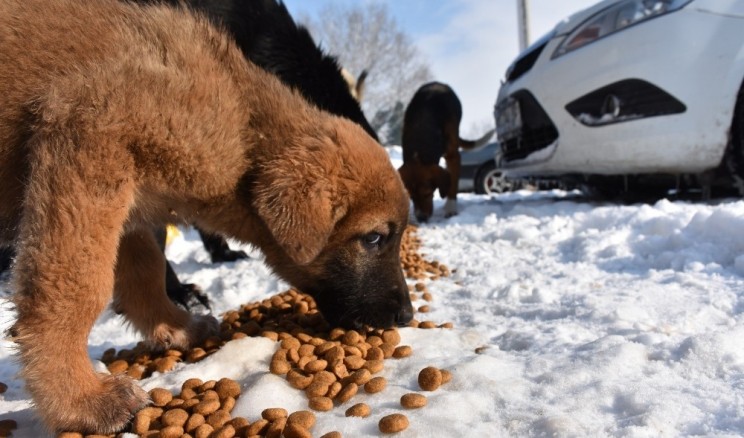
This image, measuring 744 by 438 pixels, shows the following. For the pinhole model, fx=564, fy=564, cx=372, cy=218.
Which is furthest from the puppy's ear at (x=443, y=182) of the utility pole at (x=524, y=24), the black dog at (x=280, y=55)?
the utility pole at (x=524, y=24)

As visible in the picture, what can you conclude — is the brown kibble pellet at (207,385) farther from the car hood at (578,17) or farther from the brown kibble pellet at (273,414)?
the car hood at (578,17)

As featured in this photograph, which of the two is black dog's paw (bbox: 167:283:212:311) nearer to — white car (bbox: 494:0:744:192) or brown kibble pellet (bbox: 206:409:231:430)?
brown kibble pellet (bbox: 206:409:231:430)

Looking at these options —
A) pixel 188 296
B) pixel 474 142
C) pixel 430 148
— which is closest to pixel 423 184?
pixel 430 148

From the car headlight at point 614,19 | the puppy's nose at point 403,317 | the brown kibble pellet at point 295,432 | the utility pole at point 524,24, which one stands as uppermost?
the utility pole at point 524,24

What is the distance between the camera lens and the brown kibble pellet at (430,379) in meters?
2.16

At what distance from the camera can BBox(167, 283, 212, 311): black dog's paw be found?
4207 millimetres

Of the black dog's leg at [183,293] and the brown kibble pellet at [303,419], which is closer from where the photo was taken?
the brown kibble pellet at [303,419]

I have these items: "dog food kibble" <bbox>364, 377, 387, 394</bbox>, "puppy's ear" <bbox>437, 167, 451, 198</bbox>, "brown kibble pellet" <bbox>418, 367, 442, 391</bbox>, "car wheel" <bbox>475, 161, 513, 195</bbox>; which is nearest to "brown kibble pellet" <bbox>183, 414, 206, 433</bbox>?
"dog food kibble" <bbox>364, 377, 387, 394</bbox>

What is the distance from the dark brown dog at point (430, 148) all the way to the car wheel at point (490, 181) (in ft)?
13.8

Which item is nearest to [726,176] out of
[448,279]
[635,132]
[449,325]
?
[635,132]

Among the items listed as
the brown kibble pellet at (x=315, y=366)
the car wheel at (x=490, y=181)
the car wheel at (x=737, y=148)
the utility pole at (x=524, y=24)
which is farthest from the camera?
the utility pole at (x=524, y=24)

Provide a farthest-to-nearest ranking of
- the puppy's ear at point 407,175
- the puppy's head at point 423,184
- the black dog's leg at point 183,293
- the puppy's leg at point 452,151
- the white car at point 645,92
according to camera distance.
Answer: the puppy's leg at point 452,151 → the puppy's ear at point 407,175 → the puppy's head at point 423,184 → the white car at point 645,92 → the black dog's leg at point 183,293

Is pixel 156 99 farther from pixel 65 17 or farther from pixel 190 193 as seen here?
pixel 65 17

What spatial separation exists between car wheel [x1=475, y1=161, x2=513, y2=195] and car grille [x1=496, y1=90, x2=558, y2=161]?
7001mm
